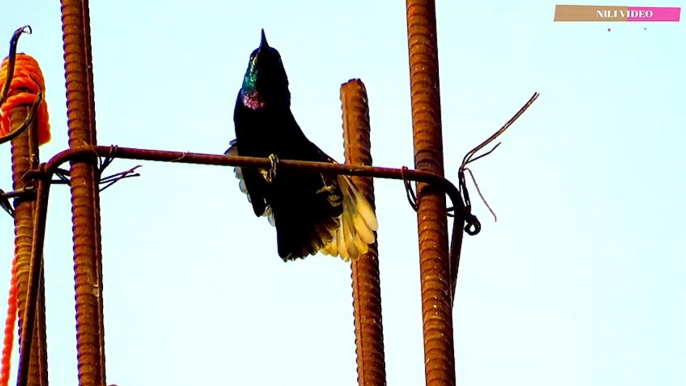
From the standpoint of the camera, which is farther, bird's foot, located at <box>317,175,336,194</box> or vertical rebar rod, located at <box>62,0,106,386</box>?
bird's foot, located at <box>317,175,336,194</box>

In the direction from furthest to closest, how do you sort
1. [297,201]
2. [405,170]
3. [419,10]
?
[297,201]
[419,10]
[405,170]

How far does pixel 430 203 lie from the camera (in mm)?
6883

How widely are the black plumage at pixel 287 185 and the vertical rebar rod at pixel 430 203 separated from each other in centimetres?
108

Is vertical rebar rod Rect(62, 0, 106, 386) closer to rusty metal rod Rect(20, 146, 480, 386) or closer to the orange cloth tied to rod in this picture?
rusty metal rod Rect(20, 146, 480, 386)

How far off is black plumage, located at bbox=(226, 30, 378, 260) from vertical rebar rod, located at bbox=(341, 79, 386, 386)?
173 mm

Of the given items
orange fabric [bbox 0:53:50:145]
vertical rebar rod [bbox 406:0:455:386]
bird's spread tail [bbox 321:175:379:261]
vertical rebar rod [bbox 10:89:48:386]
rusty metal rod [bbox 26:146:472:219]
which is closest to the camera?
vertical rebar rod [bbox 406:0:455:386]

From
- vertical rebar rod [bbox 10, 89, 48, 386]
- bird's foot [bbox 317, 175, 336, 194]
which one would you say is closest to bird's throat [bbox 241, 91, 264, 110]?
bird's foot [bbox 317, 175, 336, 194]

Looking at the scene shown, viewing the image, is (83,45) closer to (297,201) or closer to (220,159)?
(220,159)

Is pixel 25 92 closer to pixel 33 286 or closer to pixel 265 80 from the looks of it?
pixel 33 286

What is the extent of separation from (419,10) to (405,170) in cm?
82

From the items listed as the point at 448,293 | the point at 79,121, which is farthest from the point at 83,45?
the point at 448,293

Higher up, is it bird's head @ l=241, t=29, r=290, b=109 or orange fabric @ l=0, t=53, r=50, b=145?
bird's head @ l=241, t=29, r=290, b=109

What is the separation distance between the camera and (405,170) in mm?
6863

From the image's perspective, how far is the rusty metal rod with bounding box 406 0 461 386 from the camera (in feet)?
21.5
